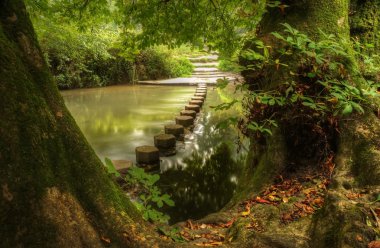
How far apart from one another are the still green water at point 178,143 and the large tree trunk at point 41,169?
3.42m

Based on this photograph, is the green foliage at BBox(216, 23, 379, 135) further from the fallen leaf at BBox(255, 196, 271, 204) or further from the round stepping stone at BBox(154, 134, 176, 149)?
the round stepping stone at BBox(154, 134, 176, 149)

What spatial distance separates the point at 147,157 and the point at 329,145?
4176 millimetres

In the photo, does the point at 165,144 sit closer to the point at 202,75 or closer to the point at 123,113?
the point at 123,113

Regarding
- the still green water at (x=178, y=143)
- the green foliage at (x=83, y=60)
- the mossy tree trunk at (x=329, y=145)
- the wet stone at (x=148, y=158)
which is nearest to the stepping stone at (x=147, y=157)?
the wet stone at (x=148, y=158)

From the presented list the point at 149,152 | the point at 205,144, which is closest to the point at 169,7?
the point at 149,152

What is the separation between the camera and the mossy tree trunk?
6.28ft

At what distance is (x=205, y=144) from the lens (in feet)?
27.5

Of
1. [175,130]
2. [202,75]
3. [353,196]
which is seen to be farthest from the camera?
[202,75]

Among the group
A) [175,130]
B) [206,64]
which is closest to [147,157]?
[175,130]

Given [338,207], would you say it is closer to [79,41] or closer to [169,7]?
[169,7]

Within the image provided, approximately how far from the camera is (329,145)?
310 centimetres

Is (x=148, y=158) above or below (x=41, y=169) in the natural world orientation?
below

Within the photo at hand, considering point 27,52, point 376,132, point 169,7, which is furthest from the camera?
point 169,7

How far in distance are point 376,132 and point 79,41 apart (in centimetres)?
1624
